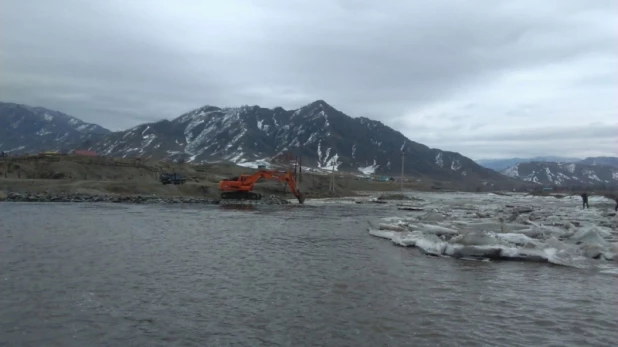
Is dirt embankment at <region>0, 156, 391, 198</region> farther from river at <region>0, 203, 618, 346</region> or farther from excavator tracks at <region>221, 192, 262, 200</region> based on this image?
river at <region>0, 203, 618, 346</region>

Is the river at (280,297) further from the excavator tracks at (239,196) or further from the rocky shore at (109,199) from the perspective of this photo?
the excavator tracks at (239,196)

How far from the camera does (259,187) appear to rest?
63594 mm

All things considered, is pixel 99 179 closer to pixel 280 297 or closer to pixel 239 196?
pixel 239 196

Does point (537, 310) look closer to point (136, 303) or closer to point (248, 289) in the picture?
point (248, 289)

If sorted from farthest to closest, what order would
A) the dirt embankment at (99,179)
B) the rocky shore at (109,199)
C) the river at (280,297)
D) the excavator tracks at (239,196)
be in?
the excavator tracks at (239,196) < the dirt embankment at (99,179) < the rocky shore at (109,199) < the river at (280,297)

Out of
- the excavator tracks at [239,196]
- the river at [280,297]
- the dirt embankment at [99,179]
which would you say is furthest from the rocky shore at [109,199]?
the river at [280,297]

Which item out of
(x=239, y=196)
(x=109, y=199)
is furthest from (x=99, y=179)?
(x=239, y=196)

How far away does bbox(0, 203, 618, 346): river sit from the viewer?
9.50 meters

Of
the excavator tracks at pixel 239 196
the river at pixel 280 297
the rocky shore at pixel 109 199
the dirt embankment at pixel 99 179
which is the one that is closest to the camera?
the river at pixel 280 297

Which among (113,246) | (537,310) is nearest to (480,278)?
(537,310)

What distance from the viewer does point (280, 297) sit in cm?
1239

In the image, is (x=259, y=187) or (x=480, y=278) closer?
(x=480, y=278)

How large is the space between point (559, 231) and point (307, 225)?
16274 mm

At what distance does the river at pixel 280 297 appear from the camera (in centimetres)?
950
